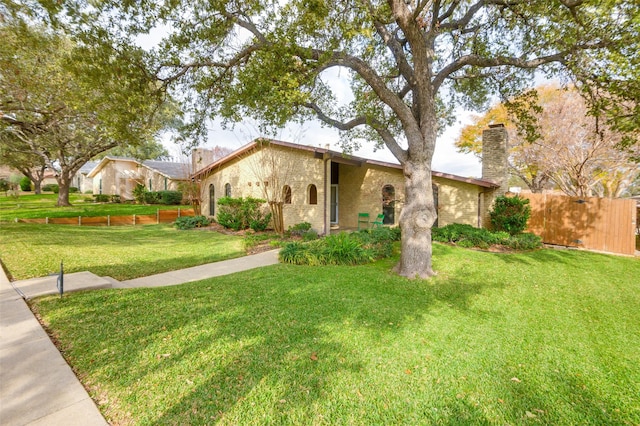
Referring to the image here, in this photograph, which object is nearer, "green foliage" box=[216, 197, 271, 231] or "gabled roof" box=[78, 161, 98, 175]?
"green foliage" box=[216, 197, 271, 231]

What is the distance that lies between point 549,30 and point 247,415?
10195mm

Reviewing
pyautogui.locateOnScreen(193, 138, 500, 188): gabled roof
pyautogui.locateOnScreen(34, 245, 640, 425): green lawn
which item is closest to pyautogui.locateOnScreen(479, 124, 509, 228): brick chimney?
pyautogui.locateOnScreen(193, 138, 500, 188): gabled roof

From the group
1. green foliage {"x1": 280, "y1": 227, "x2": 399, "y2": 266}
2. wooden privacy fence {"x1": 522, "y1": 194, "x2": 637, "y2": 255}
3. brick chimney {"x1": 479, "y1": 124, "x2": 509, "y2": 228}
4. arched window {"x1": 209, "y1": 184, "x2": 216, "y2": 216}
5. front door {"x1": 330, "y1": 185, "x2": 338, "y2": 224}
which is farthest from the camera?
arched window {"x1": 209, "y1": 184, "x2": 216, "y2": 216}

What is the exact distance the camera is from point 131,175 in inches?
1163

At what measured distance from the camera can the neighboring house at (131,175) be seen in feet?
91.7

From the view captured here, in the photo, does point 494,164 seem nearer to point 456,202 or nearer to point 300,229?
point 456,202

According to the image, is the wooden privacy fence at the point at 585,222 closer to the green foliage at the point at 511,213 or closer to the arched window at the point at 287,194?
the green foliage at the point at 511,213

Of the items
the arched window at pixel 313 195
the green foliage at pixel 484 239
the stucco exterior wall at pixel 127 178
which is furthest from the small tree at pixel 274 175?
the stucco exterior wall at pixel 127 178

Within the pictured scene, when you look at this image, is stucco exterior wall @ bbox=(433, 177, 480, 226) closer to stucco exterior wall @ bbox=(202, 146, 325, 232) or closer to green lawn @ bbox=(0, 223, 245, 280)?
stucco exterior wall @ bbox=(202, 146, 325, 232)

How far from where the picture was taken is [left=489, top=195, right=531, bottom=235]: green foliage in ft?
36.0

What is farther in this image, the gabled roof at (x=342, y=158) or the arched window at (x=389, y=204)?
the arched window at (x=389, y=204)

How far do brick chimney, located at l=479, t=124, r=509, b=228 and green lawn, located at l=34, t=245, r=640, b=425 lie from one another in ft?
21.1

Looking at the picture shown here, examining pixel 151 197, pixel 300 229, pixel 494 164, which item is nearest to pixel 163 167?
pixel 151 197

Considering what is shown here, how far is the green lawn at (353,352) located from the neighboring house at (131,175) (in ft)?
85.9
